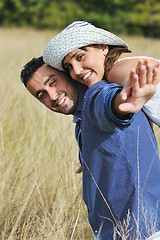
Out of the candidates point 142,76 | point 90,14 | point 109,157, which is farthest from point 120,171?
point 90,14

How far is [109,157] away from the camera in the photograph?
1.24m

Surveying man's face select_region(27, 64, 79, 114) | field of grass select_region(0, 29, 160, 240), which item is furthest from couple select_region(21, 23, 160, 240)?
field of grass select_region(0, 29, 160, 240)

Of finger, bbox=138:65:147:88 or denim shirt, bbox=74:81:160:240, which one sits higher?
finger, bbox=138:65:147:88

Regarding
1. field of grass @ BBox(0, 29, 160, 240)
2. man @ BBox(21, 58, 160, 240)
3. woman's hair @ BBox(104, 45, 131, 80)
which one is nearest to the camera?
man @ BBox(21, 58, 160, 240)

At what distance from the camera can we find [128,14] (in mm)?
25578

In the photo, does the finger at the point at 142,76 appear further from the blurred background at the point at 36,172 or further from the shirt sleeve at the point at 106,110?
the blurred background at the point at 36,172

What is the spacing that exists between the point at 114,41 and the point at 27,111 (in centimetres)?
218

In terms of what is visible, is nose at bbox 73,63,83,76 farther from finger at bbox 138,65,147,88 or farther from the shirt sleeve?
finger at bbox 138,65,147,88

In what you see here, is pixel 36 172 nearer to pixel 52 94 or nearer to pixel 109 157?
pixel 52 94

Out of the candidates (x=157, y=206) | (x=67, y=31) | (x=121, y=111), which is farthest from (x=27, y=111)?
(x=121, y=111)

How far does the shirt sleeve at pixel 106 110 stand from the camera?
1011 mm

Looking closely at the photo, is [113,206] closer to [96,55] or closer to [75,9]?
[96,55]

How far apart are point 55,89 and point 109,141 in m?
0.42

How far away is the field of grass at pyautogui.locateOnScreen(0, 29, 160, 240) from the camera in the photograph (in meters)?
1.79
